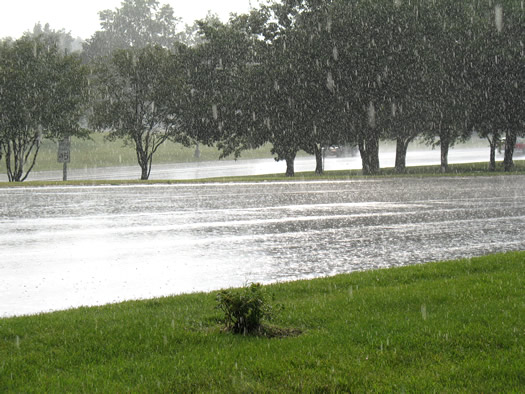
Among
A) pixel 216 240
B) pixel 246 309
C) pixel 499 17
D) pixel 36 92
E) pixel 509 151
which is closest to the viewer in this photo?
pixel 246 309

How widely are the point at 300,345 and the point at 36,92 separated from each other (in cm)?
3417

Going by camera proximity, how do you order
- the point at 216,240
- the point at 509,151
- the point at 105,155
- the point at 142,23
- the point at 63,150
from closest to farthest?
1. the point at 216,240
2. the point at 63,150
3. the point at 509,151
4. the point at 105,155
5. the point at 142,23

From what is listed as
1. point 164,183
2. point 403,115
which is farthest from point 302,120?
point 164,183

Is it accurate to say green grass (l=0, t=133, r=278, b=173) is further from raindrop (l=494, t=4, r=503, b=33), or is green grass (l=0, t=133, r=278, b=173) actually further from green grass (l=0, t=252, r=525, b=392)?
green grass (l=0, t=252, r=525, b=392)

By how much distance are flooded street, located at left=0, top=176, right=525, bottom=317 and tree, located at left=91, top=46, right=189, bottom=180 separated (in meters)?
18.3

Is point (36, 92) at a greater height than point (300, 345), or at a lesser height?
greater

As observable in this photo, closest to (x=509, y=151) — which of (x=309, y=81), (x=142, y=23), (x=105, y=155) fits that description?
(x=309, y=81)

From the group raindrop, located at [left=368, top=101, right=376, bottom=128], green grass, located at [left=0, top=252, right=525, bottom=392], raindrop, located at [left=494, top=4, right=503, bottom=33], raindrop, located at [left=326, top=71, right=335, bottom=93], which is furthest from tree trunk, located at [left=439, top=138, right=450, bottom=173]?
green grass, located at [left=0, top=252, right=525, bottom=392]

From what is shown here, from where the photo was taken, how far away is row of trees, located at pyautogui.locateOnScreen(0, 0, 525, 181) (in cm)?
3659

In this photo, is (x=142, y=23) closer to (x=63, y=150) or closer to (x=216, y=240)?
(x=63, y=150)

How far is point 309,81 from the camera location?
38062 millimetres

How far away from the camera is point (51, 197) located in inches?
947

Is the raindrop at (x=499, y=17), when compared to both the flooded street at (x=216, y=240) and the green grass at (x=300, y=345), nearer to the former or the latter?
the flooded street at (x=216, y=240)

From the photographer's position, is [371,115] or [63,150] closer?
[63,150]
